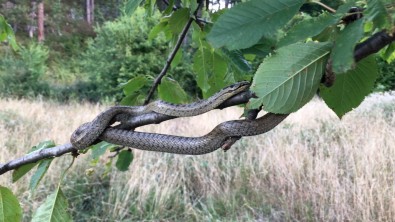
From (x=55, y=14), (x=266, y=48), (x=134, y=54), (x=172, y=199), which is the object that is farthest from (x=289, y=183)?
(x=55, y=14)

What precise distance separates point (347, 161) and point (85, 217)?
10.6 feet

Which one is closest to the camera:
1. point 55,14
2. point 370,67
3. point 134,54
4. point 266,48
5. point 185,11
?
point 370,67

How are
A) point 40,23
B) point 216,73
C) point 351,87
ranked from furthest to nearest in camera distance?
point 40,23, point 216,73, point 351,87

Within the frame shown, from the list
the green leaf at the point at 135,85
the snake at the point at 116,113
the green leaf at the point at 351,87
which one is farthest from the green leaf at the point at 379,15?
the green leaf at the point at 135,85

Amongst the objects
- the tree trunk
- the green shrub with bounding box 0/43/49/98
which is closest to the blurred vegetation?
the green shrub with bounding box 0/43/49/98

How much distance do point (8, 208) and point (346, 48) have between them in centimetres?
100

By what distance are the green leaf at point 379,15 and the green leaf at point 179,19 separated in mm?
844

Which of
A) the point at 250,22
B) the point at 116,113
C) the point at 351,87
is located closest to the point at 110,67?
the point at 116,113

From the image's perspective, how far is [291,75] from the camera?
1.74 ft

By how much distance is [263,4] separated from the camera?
1.72 feet

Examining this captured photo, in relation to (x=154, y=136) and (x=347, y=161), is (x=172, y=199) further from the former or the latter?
(x=154, y=136)

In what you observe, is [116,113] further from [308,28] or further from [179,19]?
[308,28]

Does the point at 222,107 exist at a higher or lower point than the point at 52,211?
higher

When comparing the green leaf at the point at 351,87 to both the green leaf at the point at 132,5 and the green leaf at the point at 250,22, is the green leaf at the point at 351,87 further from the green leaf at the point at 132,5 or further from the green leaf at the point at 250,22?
the green leaf at the point at 132,5
